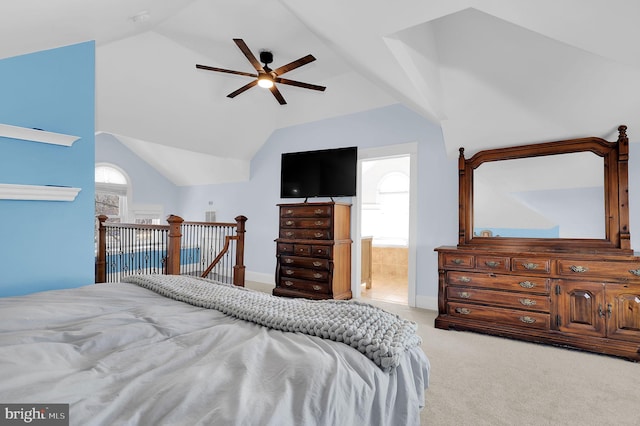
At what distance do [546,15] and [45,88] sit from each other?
3491 mm

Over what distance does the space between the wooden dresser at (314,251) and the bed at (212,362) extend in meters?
2.62

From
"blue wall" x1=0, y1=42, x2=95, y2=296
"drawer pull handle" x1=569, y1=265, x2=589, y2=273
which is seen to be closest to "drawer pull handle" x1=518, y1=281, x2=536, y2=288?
"drawer pull handle" x1=569, y1=265, x2=589, y2=273

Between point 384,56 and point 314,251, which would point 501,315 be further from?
point 384,56

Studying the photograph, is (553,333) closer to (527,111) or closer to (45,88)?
(527,111)

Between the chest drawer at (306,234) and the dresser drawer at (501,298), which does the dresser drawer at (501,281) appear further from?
the chest drawer at (306,234)

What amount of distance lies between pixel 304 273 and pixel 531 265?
255cm

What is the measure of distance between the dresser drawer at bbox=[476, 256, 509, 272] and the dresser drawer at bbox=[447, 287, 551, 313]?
0.21 meters

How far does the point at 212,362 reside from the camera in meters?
0.88

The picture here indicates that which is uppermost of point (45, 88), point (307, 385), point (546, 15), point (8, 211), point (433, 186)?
point (546, 15)

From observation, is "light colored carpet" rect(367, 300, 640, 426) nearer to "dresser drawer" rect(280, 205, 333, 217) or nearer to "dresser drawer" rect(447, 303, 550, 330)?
"dresser drawer" rect(447, 303, 550, 330)

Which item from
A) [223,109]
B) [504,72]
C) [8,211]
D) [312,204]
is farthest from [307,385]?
[223,109]

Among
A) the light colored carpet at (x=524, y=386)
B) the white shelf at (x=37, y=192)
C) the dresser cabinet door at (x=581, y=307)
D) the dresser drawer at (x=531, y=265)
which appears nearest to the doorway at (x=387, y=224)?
the dresser drawer at (x=531, y=265)

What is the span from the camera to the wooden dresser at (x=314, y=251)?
4.10m

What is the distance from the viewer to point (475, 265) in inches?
121
